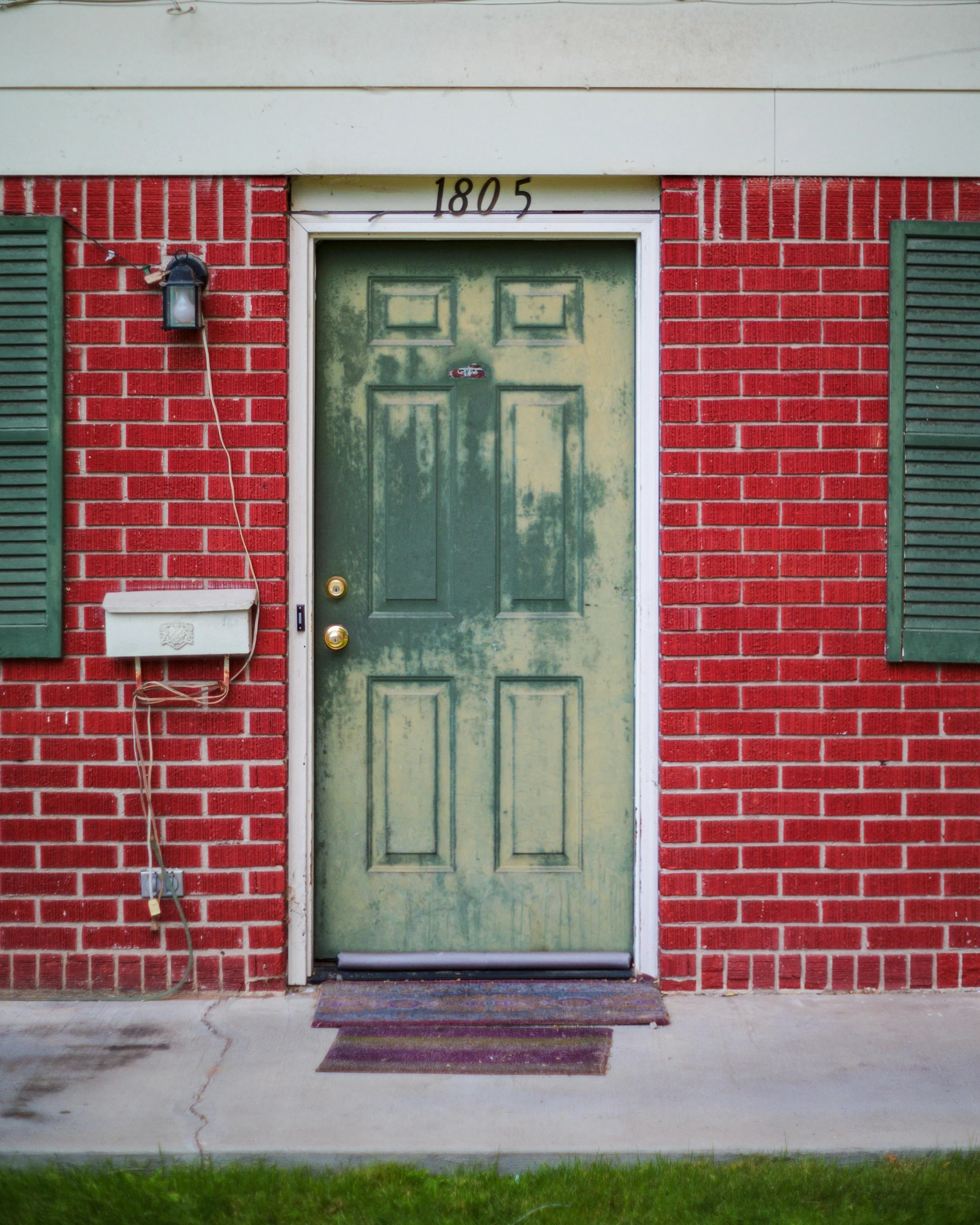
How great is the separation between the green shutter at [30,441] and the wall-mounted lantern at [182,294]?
40 centimetres

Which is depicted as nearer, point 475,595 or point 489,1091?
point 489,1091

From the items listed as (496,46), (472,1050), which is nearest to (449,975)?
(472,1050)

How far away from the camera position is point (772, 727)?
4262 millimetres

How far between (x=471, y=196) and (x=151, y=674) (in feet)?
6.56

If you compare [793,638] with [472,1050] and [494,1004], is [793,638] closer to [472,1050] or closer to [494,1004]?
[494,1004]

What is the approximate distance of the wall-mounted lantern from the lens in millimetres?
4098

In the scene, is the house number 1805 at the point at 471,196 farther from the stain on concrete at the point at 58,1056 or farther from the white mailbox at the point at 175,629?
the stain on concrete at the point at 58,1056

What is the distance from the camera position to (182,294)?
13.4 ft

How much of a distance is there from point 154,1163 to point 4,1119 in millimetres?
508

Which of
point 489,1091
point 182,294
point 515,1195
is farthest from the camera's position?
point 182,294

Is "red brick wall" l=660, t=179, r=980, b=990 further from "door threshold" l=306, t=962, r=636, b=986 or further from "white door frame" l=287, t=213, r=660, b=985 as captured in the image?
"door threshold" l=306, t=962, r=636, b=986

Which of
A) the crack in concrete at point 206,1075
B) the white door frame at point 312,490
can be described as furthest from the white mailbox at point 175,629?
the crack in concrete at point 206,1075

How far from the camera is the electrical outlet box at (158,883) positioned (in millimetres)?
4215

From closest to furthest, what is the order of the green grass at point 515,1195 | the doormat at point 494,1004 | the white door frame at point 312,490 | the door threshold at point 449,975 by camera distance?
1. the green grass at point 515,1195
2. the doormat at point 494,1004
3. the white door frame at point 312,490
4. the door threshold at point 449,975
